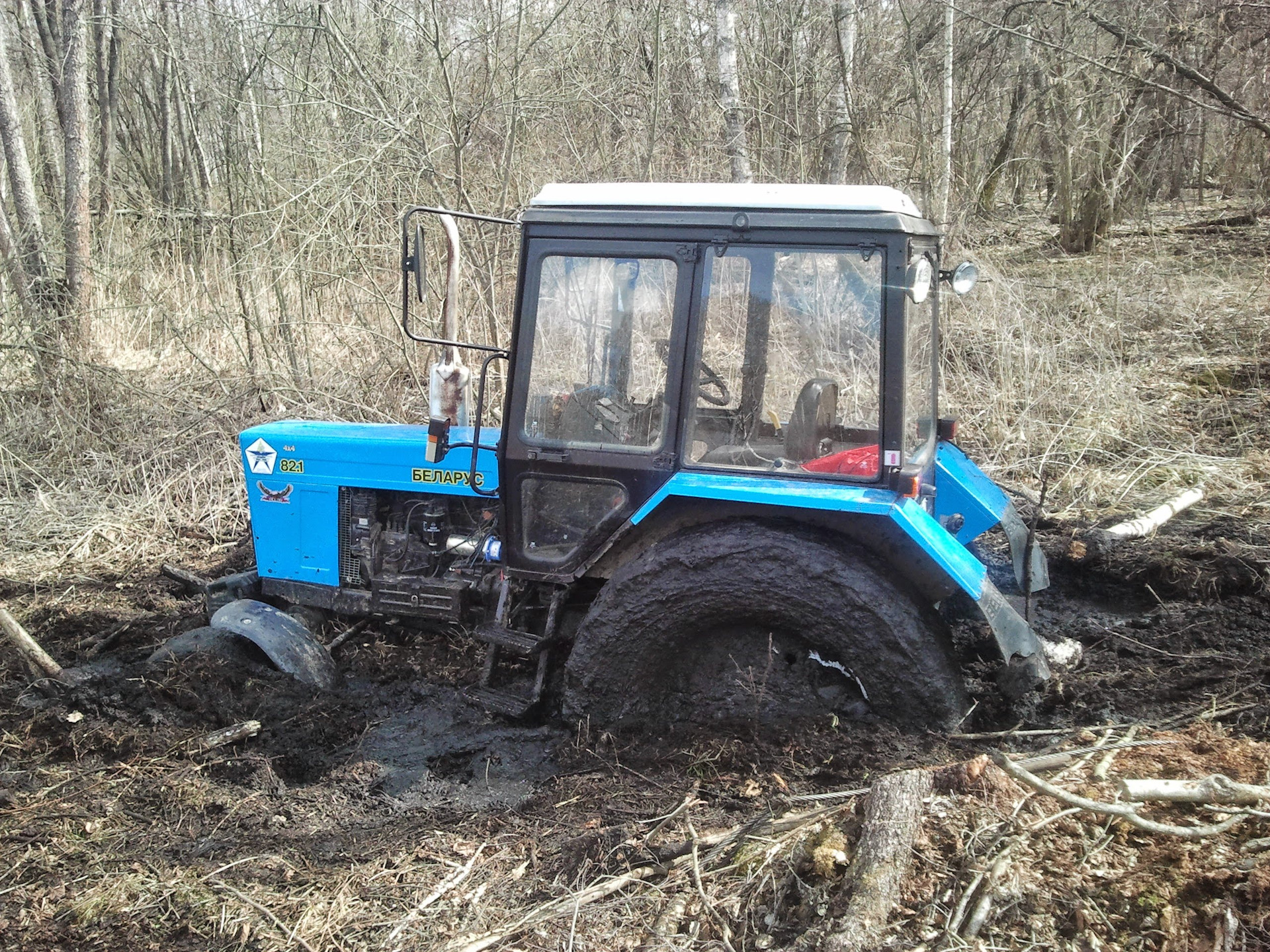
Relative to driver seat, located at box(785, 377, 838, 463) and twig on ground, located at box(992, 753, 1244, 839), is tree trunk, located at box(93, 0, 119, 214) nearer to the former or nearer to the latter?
driver seat, located at box(785, 377, 838, 463)

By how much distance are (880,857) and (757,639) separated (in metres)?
1.01

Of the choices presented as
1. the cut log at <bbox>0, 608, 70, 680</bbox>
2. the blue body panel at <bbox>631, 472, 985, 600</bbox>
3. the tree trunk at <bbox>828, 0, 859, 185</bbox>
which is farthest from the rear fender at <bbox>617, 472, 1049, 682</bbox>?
the tree trunk at <bbox>828, 0, 859, 185</bbox>

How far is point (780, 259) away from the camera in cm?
308

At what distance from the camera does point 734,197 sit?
3078 millimetres

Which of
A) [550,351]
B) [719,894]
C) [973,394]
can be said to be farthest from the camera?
[973,394]

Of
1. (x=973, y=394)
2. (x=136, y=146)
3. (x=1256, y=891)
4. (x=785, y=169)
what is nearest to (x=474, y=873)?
(x=1256, y=891)

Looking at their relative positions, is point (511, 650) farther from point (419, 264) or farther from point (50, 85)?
point (50, 85)

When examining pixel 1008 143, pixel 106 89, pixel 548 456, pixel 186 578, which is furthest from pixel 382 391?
pixel 106 89

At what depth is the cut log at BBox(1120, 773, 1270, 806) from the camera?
2.29m

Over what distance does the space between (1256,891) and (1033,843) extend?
0.46 metres

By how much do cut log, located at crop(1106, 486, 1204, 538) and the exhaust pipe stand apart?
331 centimetres

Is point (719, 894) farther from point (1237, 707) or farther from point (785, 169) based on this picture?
point (785, 169)

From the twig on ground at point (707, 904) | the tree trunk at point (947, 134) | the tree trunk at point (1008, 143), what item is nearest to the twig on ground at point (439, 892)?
the twig on ground at point (707, 904)

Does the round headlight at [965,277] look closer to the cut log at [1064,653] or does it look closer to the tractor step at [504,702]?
the cut log at [1064,653]
